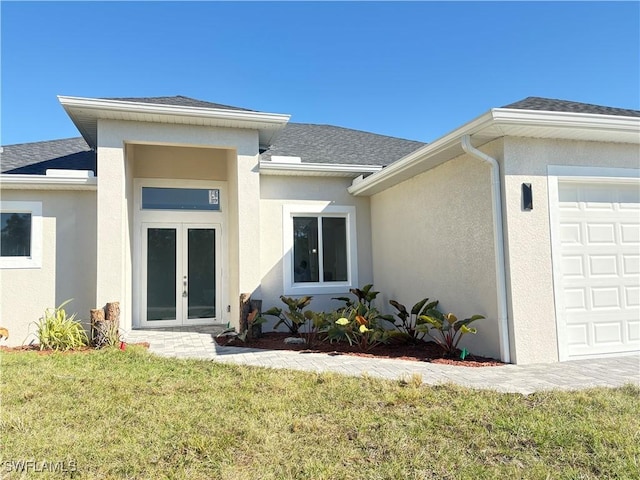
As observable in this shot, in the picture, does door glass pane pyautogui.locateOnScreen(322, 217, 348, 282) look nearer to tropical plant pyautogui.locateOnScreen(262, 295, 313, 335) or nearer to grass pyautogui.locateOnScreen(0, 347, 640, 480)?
Answer: tropical plant pyautogui.locateOnScreen(262, 295, 313, 335)

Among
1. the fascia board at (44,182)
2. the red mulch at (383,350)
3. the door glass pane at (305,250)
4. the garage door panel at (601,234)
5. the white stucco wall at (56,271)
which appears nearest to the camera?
the red mulch at (383,350)

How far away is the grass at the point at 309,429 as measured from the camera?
2.90 metres

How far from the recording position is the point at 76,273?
8.70m

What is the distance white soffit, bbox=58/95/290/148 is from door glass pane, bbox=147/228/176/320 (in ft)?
9.32

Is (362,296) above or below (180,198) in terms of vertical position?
below

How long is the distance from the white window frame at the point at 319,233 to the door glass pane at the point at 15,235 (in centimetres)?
553

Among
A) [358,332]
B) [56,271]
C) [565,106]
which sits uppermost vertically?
[565,106]

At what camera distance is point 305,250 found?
32.2 feet

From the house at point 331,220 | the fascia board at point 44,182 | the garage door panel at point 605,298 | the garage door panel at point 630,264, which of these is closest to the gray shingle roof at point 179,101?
the house at point 331,220

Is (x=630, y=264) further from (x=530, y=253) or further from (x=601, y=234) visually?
(x=530, y=253)

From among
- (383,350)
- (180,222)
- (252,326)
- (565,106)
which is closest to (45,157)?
(180,222)

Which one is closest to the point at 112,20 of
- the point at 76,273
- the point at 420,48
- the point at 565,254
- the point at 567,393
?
the point at 76,273

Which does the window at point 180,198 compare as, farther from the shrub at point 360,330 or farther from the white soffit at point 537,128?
the white soffit at point 537,128

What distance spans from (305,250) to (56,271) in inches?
217
